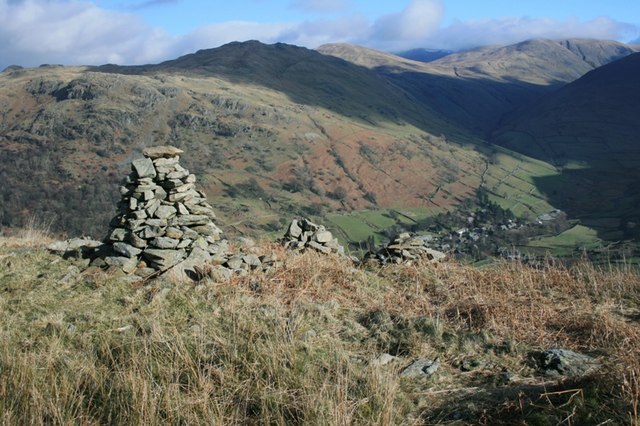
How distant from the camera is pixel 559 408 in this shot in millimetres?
4723

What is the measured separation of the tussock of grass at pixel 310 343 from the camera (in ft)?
16.4

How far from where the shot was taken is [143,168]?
36.2 feet

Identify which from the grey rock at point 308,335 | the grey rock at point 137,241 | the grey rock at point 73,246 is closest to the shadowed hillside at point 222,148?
the grey rock at point 73,246

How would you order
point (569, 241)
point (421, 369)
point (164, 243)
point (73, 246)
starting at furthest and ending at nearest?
point (569, 241) → point (73, 246) → point (164, 243) → point (421, 369)

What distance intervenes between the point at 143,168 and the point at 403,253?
591 cm

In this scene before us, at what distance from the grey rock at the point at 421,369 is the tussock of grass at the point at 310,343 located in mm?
115

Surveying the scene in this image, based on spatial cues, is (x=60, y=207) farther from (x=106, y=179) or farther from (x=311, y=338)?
(x=311, y=338)

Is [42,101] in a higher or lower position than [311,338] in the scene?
higher

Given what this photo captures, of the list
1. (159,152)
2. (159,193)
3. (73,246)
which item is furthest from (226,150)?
(159,193)

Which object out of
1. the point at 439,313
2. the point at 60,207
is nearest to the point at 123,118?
the point at 60,207

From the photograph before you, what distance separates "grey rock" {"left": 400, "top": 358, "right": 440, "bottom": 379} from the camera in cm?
625

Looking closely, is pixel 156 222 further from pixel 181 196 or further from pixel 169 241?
pixel 181 196

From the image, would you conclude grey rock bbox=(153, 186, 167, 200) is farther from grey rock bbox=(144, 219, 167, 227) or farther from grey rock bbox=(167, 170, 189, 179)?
grey rock bbox=(144, 219, 167, 227)

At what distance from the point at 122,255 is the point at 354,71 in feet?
400
